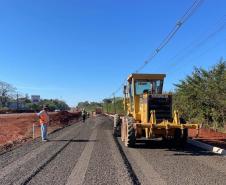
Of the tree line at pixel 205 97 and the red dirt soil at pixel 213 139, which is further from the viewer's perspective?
the tree line at pixel 205 97

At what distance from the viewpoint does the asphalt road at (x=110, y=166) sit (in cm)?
1070

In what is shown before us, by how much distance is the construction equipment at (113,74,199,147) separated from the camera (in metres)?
18.2

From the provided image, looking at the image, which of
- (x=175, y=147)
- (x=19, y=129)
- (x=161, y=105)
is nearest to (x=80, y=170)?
(x=175, y=147)

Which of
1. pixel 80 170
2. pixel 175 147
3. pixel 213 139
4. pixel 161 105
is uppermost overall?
pixel 161 105

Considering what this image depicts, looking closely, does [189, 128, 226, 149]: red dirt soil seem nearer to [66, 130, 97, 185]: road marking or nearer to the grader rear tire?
the grader rear tire

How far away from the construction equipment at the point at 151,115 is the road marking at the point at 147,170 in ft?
6.78

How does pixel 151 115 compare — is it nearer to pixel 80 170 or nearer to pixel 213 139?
pixel 213 139

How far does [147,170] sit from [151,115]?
268 inches

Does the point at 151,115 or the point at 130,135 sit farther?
the point at 151,115

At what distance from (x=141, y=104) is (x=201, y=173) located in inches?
355

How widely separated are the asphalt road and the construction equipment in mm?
909

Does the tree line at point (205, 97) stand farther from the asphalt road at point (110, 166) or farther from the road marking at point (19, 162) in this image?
the road marking at point (19, 162)

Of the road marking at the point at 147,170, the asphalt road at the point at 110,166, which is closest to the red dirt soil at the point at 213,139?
the asphalt road at the point at 110,166

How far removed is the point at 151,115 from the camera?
1880cm
